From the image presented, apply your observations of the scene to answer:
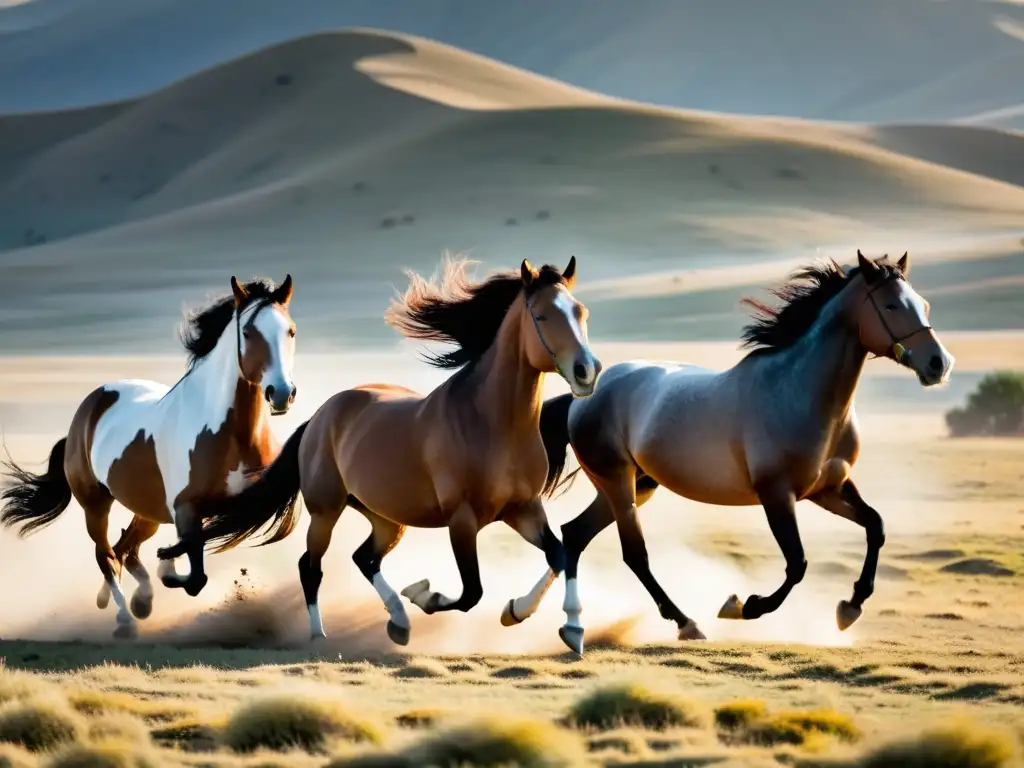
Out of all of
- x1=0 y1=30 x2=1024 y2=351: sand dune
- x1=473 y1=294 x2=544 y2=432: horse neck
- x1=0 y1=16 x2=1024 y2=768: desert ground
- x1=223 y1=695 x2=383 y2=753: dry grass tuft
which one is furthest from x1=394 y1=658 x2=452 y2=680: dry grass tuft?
x1=0 y1=30 x2=1024 y2=351: sand dune

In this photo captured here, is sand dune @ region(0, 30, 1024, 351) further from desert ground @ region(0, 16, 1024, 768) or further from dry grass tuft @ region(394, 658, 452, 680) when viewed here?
dry grass tuft @ region(394, 658, 452, 680)

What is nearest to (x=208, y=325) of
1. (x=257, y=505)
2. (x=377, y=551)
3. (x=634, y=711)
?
(x=257, y=505)

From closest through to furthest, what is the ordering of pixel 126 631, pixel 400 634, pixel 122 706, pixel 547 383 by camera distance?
1. pixel 122 706
2. pixel 400 634
3. pixel 126 631
4. pixel 547 383

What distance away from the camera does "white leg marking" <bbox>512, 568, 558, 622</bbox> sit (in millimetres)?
11805

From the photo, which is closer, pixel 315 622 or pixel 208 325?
pixel 315 622

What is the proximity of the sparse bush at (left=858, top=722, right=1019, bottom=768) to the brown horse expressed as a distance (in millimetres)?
3527

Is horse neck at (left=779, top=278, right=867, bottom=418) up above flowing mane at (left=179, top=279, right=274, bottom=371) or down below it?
below

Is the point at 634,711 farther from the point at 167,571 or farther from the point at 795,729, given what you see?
the point at 167,571

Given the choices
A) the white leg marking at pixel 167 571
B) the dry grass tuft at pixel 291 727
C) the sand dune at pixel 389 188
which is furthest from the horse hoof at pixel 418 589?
the sand dune at pixel 389 188

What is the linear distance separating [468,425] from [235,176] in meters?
96.7

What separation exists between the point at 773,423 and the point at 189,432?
392cm

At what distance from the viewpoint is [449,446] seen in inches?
461

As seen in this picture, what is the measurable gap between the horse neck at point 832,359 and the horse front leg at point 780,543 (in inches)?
23.4

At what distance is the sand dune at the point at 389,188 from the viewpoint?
74750mm
